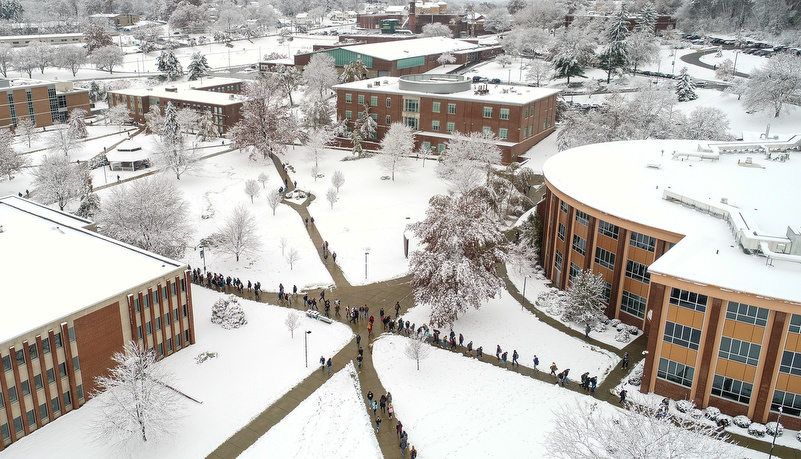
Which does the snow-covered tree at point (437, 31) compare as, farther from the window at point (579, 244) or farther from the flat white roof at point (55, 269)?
the flat white roof at point (55, 269)

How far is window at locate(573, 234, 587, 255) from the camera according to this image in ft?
134

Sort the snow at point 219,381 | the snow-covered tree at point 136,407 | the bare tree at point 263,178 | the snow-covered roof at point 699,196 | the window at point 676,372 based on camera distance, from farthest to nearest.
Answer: the bare tree at point 263,178 < the window at point 676,372 < the snow-covered roof at point 699,196 < the snow at point 219,381 < the snow-covered tree at point 136,407

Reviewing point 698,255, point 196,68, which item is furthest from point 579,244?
point 196,68

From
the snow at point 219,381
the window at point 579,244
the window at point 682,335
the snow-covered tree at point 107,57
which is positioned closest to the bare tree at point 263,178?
the snow at point 219,381

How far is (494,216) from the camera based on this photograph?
55.8m

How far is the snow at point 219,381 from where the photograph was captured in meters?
27.9

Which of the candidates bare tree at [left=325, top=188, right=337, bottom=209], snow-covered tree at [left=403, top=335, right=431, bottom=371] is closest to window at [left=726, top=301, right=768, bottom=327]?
snow-covered tree at [left=403, top=335, right=431, bottom=371]

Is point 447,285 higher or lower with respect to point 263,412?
higher

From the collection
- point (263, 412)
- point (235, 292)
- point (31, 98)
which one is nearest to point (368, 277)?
point (235, 292)

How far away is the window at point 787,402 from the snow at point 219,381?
23356 millimetres

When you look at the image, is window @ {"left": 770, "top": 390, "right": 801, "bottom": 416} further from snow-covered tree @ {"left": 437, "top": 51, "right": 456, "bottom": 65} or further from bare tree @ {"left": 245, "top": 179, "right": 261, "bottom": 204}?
snow-covered tree @ {"left": 437, "top": 51, "right": 456, "bottom": 65}

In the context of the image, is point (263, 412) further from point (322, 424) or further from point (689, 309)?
point (689, 309)

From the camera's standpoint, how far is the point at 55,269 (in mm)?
34312

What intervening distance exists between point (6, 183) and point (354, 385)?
5737 cm
